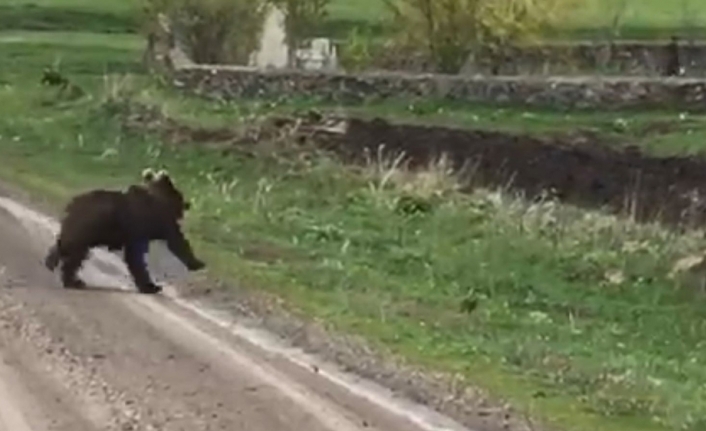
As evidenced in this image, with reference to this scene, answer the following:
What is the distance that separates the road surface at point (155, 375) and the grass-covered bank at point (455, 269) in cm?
116

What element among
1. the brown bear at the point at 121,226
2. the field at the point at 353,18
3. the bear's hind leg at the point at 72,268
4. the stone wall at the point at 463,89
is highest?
the brown bear at the point at 121,226

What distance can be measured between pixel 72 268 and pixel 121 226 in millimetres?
584

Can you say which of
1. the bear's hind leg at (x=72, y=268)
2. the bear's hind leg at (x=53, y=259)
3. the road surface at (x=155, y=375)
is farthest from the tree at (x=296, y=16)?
the road surface at (x=155, y=375)

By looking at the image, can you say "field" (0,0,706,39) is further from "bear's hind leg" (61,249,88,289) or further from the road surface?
the road surface

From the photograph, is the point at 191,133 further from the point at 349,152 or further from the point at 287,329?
the point at 287,329

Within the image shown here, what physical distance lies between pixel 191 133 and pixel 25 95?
9.10m

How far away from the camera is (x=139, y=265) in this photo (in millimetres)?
19594

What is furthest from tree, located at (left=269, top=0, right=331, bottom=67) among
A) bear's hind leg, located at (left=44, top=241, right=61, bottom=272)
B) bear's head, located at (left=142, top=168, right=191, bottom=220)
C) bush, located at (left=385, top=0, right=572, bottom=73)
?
bear's hind leg, located at (left=44, top=241, right=61, bottom=272)

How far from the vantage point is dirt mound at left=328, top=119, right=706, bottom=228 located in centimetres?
3612

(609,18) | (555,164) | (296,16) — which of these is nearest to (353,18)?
(609,18)

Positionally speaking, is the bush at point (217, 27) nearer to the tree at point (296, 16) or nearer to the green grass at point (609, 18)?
the tree at point (296, 16)

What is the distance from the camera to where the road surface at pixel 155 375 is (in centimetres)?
1337

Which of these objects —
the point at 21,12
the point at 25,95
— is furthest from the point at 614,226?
the point at 21,12

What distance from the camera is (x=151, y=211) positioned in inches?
774
